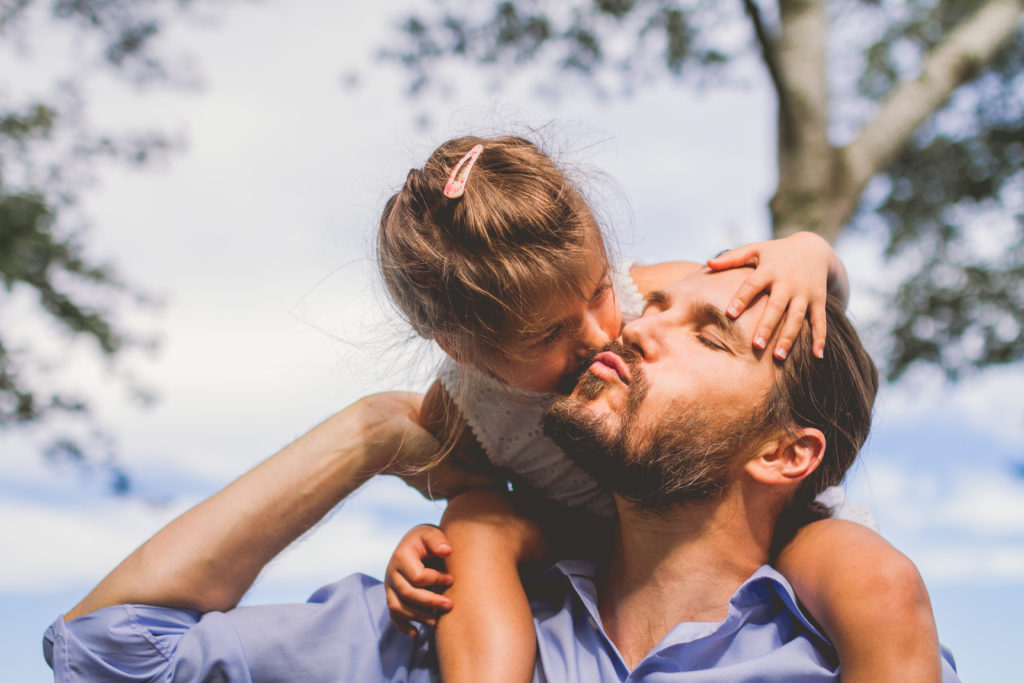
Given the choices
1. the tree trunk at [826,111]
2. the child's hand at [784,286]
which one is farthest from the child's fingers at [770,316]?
the tree trunk at [826,111]

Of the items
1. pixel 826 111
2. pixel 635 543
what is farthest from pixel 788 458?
pixel 826 111

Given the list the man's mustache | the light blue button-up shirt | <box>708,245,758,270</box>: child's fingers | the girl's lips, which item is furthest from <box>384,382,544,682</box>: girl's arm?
<box>708,245,758,270</box>: child's fingers

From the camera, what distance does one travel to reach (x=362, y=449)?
232cm

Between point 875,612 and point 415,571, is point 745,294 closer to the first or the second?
point 875,612

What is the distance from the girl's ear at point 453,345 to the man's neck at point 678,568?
545 millimetres

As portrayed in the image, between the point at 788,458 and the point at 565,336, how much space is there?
1.96 ft

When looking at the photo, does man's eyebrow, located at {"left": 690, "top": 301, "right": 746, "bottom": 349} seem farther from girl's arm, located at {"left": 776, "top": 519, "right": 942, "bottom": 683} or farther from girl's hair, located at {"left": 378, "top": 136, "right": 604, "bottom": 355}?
girl's arm, located at {"left": 776, "top": 519, "right": 942, "bottom": 683}

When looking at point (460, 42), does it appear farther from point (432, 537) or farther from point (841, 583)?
point (841, 583)

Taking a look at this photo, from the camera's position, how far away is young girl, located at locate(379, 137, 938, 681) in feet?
6.43

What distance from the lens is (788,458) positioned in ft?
6.98

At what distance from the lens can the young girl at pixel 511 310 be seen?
1.96m

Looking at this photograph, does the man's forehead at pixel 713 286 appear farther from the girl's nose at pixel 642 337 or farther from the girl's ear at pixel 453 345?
the girl's ear at pixel 453 345

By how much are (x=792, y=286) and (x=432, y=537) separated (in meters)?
1.03

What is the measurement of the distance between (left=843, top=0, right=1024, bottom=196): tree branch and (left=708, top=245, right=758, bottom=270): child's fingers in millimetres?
3739
